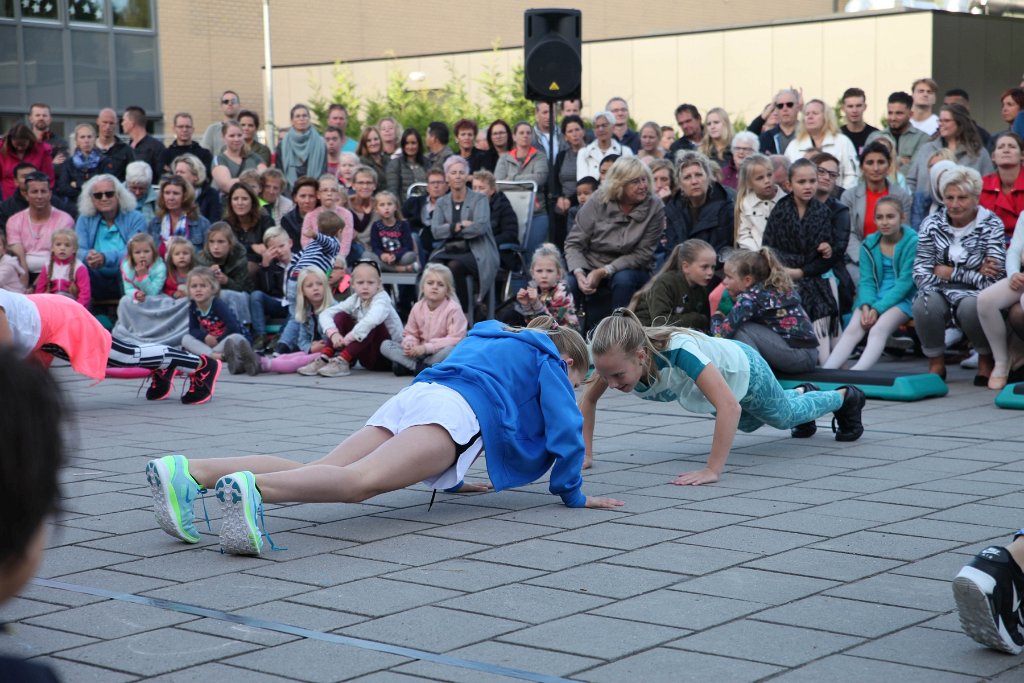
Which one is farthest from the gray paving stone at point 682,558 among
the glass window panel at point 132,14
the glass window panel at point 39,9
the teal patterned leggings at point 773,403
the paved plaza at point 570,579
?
the glass window panel at point 132,14

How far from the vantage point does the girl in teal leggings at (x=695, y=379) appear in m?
5.58

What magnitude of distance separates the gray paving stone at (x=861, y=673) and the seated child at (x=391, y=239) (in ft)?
30.4

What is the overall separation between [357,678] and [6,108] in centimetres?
2209

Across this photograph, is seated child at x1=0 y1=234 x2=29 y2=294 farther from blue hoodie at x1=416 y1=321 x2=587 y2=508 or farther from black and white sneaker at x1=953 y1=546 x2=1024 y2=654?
black and white sneaker at x1=953 y1=546 x2=1024 y2=654

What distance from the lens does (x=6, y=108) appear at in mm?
23062

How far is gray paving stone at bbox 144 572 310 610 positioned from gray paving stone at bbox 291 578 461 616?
0.32 ft

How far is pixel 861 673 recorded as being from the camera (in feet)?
10.8

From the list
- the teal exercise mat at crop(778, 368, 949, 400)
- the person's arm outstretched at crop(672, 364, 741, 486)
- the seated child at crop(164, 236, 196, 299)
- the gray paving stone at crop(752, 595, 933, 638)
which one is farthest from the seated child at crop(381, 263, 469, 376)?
the gray paving stone at crop(752, 595, 933, 638)

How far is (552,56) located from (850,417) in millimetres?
A: 5818

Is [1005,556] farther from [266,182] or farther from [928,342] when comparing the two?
[266,182]

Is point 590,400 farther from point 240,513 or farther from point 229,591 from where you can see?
point 229,591

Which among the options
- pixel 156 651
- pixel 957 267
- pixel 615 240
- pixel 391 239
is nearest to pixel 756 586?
pixel 156 651

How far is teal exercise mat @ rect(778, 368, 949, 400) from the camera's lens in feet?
28.0

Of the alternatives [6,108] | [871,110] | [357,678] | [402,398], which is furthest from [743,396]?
[6,108]
